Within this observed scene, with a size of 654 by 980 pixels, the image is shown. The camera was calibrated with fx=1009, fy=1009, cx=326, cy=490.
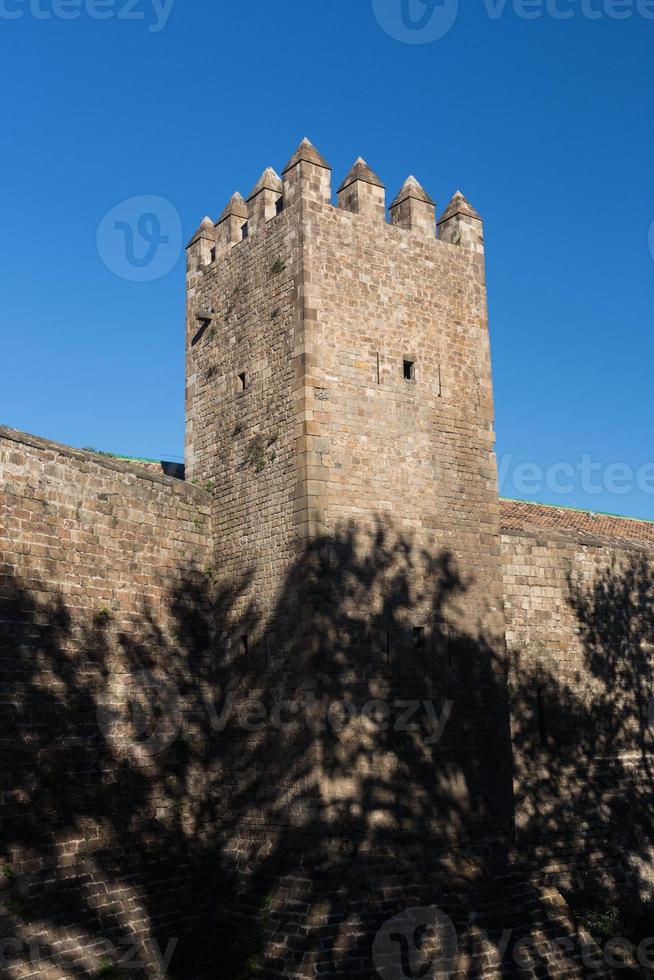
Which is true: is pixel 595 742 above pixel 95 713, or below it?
below

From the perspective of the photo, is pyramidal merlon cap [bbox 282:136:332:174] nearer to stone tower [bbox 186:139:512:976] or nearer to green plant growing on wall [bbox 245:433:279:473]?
stone tower [bbox 186:139:512:976]

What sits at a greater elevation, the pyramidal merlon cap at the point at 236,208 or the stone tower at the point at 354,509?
the pyramidal merlon cap at the point at 236,208

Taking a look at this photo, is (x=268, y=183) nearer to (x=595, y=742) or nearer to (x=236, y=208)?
(x=236, y=208)

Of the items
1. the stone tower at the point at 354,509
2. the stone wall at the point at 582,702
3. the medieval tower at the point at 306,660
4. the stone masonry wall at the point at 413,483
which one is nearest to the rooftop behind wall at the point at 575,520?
the stone wall at the point at 582,702

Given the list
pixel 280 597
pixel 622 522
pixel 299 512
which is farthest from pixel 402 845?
pixel 622 522

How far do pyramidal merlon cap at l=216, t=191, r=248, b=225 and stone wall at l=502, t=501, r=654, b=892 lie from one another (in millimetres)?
7344

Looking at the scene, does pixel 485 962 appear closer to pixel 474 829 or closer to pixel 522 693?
pixel 474 829

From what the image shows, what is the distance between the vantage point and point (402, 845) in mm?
14234

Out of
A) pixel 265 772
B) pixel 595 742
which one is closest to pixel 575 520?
pixel 595 742

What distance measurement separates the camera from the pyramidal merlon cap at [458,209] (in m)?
17.9

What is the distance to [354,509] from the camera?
49.6 ft

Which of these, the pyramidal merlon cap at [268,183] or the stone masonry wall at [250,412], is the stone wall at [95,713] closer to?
the stone masonry wall at [250,412]

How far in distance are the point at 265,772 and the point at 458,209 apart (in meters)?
10.2

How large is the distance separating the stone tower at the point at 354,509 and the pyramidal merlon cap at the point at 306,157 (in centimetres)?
4
